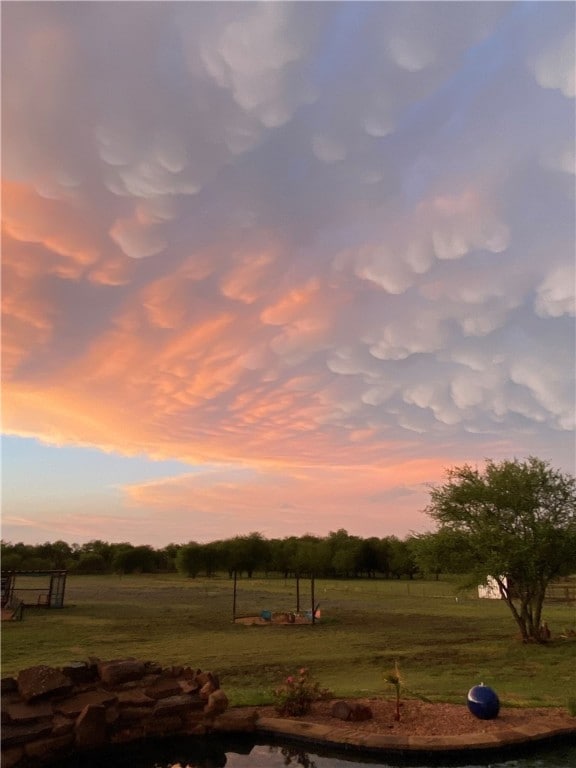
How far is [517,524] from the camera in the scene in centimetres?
2631

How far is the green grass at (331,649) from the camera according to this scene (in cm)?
1549

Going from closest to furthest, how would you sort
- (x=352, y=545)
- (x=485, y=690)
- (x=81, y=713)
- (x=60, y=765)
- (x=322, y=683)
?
1. (x=60, y=765)
2. (x=81, y=713)
3. (x=485, y=690)
4. (x=322, y=683)
5. (x=352, y=545)

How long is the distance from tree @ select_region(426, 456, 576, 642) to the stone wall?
1645cm

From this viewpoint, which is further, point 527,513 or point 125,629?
point 125,629

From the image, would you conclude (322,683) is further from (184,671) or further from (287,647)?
(287,647)

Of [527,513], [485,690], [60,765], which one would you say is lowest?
[60,765]

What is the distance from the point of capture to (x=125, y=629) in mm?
28219

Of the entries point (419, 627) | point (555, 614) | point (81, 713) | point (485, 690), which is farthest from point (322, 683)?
point (555, 614)

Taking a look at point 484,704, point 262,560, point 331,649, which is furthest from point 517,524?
point 262,560

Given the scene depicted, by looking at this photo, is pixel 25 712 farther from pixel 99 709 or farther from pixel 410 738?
pixel 410 738

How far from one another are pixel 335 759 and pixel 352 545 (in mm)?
116264

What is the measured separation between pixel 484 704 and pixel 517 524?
16.2 meters

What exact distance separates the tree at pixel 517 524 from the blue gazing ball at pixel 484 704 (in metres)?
14.1

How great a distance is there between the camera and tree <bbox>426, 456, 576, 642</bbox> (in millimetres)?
25081
